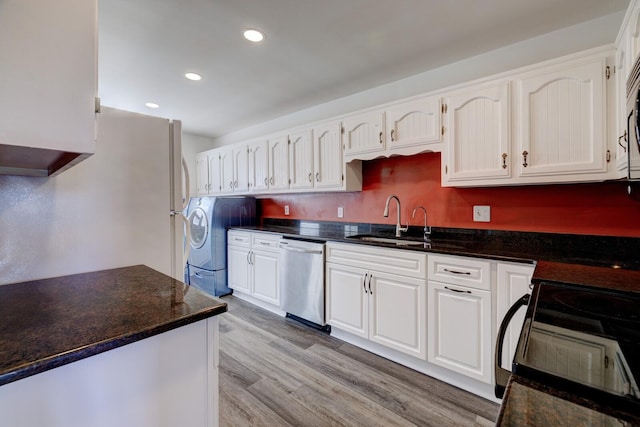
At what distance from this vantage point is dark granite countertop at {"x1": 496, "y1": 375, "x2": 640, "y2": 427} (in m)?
0.42

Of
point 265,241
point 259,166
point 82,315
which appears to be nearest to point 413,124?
point 265,241

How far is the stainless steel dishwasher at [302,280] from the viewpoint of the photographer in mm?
2699

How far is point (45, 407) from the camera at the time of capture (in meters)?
0.67

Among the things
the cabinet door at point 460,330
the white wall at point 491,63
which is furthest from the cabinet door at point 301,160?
the cabinet door at point 460,330

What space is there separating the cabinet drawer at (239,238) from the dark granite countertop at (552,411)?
325 cm

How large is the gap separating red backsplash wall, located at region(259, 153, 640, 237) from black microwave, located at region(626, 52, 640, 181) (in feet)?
2.46

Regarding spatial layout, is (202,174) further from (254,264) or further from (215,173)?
(254,264)

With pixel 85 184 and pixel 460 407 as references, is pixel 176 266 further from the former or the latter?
pixel 460 407

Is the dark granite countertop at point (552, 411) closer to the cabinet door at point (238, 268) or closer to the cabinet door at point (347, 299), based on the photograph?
the cabinet door at point (347, 299)

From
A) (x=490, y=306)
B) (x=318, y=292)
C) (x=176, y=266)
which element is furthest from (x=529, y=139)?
(x=176, y=266)

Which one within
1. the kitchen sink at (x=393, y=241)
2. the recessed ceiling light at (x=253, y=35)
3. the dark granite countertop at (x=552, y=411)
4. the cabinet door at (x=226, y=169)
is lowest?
the dark granite countertop at (x=552, y=411)

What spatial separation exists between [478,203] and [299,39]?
1884 mm

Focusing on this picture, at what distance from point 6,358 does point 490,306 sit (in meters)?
2.11

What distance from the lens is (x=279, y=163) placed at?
3.51m
